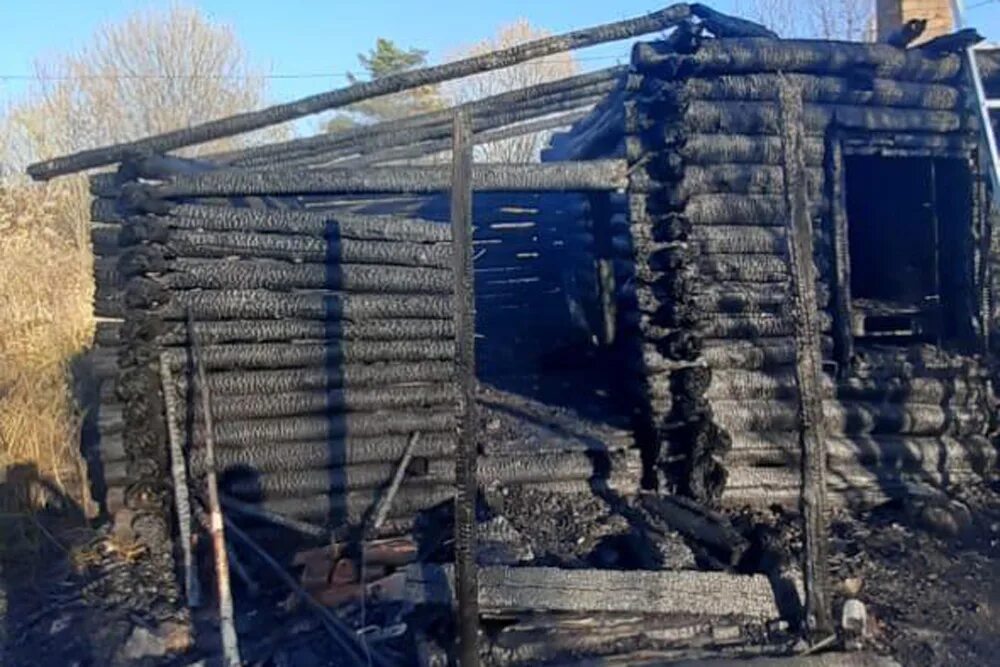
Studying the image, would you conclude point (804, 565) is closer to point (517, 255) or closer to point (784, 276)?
point (784, 276)

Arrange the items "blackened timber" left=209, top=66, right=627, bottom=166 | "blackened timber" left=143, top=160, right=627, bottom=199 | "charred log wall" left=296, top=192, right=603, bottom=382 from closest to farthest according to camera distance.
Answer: "blackened timber" left=143, top=160, right=627, bottom=199
"blackened timber" left=209, top=66, right=627, bottom=166
"charred log wall" left=296, top=192, right=603, bottom=382

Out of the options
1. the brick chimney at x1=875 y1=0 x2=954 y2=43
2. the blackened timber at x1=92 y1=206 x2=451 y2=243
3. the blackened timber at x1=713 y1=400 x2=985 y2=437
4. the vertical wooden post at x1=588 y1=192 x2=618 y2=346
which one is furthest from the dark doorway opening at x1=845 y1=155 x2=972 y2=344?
the blackened timber at x1=92 y1=206 x2=451 y2=243

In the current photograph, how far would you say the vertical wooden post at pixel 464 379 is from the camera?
4.54 m

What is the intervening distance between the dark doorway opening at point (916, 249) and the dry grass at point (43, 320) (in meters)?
6.86

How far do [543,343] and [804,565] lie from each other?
6.23m

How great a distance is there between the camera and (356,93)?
8.18 metres

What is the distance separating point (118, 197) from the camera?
734 cm

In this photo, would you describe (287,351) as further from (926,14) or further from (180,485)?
(926,14)

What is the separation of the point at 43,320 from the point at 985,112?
10.8m

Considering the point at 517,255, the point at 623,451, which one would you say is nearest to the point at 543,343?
the point at 517,255

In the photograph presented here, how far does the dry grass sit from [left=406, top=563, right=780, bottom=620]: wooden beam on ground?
4532 millimetres

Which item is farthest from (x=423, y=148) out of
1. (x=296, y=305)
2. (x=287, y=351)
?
(x=287, y=351)

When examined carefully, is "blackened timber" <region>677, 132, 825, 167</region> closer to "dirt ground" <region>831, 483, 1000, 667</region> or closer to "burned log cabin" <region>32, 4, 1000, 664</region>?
"burned log cabin" <region>32, 4, 1000, 664</region>

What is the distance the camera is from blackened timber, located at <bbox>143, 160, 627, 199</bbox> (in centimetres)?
736
